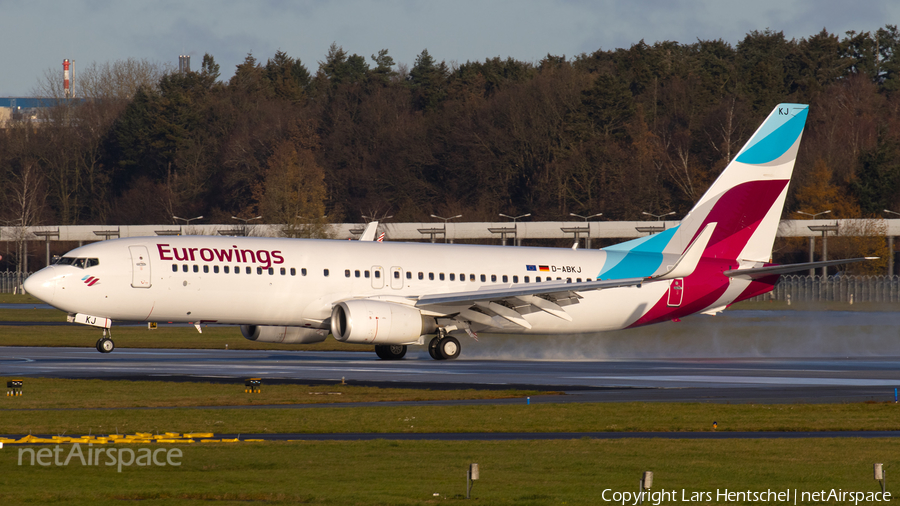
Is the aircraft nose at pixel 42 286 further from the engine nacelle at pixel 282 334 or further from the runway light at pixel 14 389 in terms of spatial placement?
the runway light at pixel 14 389

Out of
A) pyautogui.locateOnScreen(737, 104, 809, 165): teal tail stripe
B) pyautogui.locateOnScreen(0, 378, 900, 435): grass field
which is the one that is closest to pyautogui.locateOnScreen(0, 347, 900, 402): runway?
pyautogui.locateOnScreen(0, 378, 900, 435): grass field

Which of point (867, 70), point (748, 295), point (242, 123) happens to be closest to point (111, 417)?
point (748, 295)

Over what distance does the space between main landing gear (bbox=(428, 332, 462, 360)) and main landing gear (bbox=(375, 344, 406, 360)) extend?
5.20 feet

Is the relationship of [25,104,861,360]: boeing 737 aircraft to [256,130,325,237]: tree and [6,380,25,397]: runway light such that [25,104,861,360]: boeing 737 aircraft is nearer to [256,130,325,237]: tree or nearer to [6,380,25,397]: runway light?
[6,380,25,397]: runway light

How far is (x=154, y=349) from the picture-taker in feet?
152

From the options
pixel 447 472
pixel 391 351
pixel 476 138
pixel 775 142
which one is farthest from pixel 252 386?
pixel 476 138

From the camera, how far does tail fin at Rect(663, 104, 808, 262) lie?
42.2 meters

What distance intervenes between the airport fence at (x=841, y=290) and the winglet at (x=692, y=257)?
Answer: 3692 centimetres

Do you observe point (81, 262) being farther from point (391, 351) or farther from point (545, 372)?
point (545, 372)

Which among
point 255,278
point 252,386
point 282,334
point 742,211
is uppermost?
point 742,211

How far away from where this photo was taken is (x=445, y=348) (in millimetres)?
38594

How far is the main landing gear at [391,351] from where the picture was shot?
39.9 metres

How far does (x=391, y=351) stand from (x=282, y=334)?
A: 4013 millimetres

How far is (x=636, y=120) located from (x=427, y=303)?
109 m
